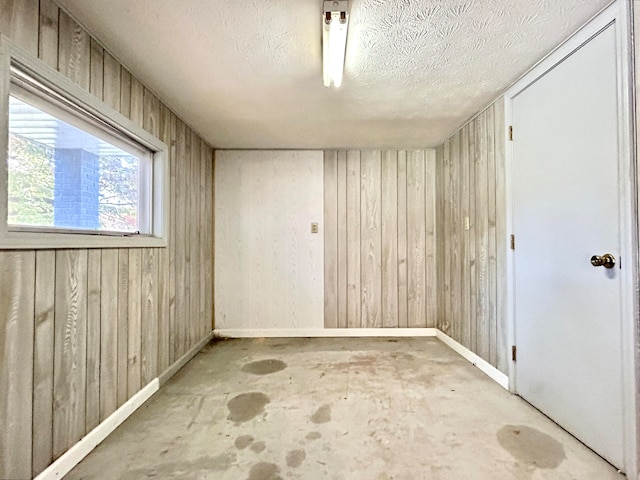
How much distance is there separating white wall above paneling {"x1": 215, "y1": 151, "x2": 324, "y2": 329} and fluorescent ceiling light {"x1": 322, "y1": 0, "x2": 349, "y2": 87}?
Result: 5.76 ft

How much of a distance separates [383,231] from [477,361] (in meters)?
1.66

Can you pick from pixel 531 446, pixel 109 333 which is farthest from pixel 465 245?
pixel 109 333

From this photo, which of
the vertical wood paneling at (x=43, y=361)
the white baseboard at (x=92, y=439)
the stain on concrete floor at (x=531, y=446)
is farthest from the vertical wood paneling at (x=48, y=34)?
the stain on concrete floor at (x=531, y=446)

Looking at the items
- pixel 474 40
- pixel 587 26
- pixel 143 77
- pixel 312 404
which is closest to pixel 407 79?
pixel 474 40

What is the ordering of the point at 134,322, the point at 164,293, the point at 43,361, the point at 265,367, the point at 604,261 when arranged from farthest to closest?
the point at 265,367, the point at 164,293, the point at 134,322, the point at 604,261, the point at 43,361

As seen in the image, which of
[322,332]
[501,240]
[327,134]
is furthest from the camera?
[322,332]

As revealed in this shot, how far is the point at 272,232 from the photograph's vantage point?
3.63 meters

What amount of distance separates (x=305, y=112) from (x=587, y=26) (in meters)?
1.82

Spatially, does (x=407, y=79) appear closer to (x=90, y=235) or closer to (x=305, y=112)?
(x=305, y=112)

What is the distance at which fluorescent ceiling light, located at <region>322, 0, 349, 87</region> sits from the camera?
134cm

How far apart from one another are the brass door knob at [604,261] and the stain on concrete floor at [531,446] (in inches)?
39.0

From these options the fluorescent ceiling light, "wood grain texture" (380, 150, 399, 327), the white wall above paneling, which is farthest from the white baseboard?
"wood grain texture" (380, 150, 399, 327)

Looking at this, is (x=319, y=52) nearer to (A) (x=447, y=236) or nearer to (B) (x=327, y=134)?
(B) (x=327, y=134)

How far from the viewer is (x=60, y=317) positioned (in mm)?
1421
